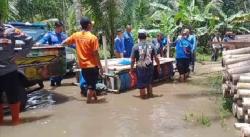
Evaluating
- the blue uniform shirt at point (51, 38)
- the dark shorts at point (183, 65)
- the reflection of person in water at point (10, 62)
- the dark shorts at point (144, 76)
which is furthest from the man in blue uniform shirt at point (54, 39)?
the reflection of person in water at point (10, 62)

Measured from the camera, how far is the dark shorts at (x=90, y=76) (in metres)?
9.95

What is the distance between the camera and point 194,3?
25.3 m

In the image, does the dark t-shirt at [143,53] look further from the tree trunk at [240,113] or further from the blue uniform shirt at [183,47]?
the tree trunk at [240,113]

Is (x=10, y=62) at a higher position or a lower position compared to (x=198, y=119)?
higher

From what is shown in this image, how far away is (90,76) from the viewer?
998 centimetres

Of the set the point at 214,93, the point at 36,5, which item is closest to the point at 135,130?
the point at 214,93

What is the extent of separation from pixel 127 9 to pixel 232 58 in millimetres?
17141

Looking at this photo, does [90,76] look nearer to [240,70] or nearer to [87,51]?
[87,51]

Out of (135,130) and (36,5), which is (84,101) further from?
(36,5)

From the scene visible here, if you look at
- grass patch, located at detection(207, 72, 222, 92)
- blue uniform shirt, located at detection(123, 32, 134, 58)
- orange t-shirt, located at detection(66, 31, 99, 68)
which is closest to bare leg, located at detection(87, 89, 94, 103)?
orange t-shirt, located at detection(66, 31, 99, 68)

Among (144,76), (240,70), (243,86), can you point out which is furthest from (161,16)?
(243,86)

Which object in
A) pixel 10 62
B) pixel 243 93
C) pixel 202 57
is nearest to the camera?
pixel 243 93

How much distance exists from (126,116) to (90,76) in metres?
1.58

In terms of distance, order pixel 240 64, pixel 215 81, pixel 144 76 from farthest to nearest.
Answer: pixel 215 81, pixel 144 76, pixel 240 64
